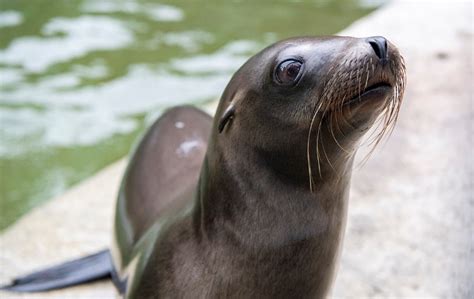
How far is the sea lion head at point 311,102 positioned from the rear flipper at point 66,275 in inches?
52.4

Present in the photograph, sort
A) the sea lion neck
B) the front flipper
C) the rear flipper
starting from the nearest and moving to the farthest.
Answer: the sea lion neck
the front flipper
the rear flipper

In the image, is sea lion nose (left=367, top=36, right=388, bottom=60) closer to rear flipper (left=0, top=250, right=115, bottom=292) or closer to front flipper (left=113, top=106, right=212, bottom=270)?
front flipper (left=113, top=106, right=212, bottom=270)

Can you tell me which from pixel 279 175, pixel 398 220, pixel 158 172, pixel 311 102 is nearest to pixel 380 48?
pixel 311 102

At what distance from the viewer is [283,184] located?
246 cm

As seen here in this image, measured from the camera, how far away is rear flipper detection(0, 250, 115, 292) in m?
3.55

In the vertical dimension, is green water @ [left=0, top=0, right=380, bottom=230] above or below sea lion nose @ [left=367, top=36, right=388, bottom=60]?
below

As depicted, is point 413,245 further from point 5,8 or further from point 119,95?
point 5,8

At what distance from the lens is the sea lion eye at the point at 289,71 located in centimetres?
233

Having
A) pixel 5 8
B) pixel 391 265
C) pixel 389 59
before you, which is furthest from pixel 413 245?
pixel 5 8

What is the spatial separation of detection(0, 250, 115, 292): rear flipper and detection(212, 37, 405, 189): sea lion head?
1.33 metres

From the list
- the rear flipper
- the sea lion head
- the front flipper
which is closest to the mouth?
the sea lion head

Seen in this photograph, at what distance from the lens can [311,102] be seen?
231 centimetres

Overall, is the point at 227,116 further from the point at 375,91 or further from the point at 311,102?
the point at 375,91

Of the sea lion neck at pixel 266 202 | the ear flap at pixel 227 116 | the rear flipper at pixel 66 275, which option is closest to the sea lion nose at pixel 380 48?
the sea lion neck at pixel 266 202
